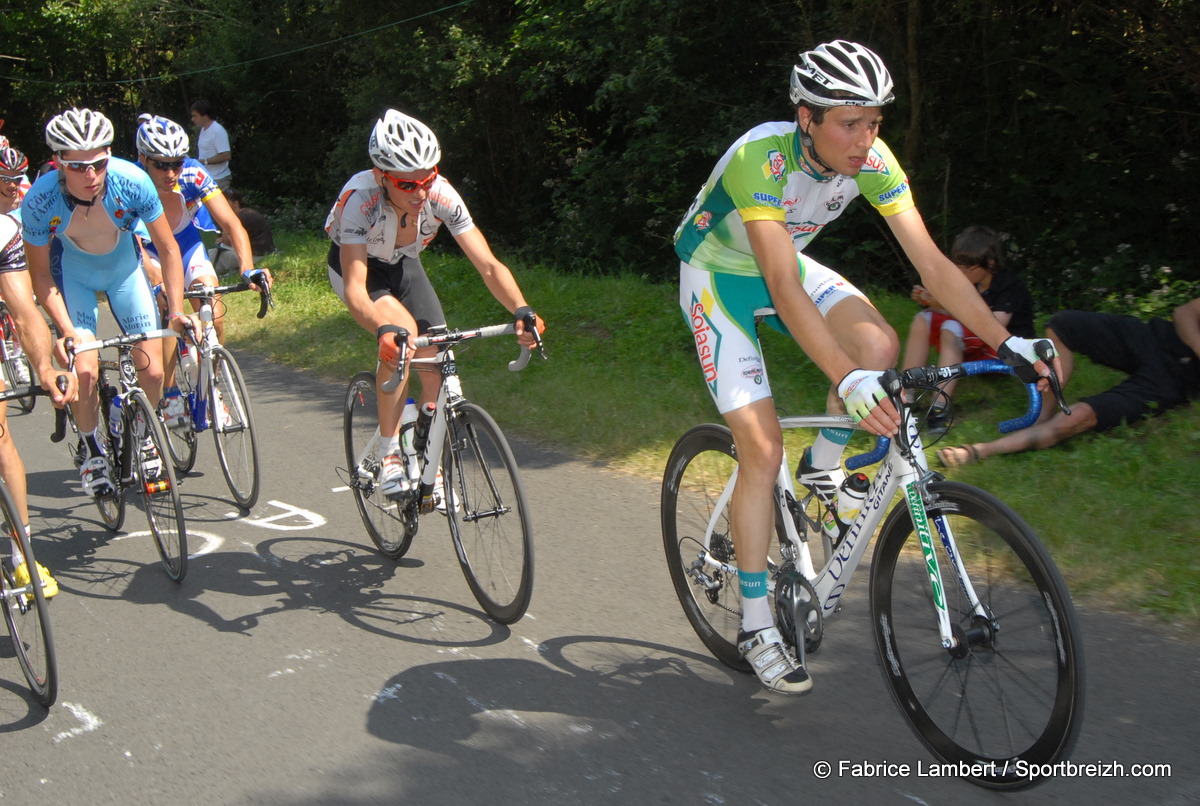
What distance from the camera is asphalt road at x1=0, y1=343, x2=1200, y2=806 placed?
340 cm

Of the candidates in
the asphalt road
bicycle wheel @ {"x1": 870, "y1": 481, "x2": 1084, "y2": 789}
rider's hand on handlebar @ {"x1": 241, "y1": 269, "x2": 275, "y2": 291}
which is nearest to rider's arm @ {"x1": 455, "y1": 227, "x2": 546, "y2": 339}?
the asphalt road

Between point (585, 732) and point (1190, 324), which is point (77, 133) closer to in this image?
point (585, 732)

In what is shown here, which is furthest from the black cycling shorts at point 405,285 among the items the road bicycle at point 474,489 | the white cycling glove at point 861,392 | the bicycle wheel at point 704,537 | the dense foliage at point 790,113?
the dense foliage at point 790,113

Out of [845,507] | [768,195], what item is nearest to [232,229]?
[768,195]

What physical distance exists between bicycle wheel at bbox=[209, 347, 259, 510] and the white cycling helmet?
1229mm

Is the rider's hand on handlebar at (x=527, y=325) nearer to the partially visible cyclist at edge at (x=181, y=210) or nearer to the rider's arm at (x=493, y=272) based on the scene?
the rider's arm at (x=493, y=272)

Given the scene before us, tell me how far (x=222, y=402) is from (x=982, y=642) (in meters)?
4.81

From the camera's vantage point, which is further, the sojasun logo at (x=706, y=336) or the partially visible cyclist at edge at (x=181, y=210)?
the partially visible cyclist at edge at (x=181, y=210)

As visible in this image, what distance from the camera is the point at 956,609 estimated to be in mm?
3178

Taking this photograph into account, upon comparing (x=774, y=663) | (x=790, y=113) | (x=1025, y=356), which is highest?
(x=790, y=113)

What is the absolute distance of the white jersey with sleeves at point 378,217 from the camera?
4.95 metres

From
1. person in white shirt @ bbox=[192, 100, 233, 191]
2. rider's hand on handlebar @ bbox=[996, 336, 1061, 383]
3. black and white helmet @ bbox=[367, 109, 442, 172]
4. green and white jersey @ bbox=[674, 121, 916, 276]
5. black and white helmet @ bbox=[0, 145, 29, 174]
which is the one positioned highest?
person in white shirt @ bbox=[192, 100, 233, 191]

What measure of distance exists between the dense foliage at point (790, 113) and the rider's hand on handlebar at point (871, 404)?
6.35 m

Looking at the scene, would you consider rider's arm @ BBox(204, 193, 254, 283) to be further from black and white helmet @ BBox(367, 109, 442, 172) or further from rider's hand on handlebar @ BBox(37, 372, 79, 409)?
black and white helmet @ BBox(367, 109, 442, 172)
